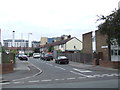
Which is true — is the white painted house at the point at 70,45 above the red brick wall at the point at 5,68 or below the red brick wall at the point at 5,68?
above

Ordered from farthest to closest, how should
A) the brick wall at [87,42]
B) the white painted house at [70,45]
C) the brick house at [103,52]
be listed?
the white painted house at [70,45]
the brick wall at [87,42]
the brick house at [103,52]

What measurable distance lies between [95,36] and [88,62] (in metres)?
4.38

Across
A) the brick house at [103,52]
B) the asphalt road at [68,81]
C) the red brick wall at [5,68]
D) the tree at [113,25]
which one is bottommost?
the asphalt road at [68,81]

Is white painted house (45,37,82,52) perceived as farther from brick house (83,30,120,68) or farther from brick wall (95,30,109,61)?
brick wall (95,30,109,61)

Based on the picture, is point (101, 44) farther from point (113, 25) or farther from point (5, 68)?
point (5, 68)

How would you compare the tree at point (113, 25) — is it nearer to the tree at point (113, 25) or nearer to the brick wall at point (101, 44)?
the tree at point (113, 25)

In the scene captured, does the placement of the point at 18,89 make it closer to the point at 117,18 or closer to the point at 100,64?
the point at 117,18

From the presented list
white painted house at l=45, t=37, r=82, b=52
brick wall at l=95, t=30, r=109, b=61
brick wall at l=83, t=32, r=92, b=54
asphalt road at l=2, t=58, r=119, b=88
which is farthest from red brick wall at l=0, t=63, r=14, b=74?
white painted house at l=45, t=37, r=82, b=52

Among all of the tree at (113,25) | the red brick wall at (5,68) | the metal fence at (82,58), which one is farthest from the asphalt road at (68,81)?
the metal fence at (82,58)

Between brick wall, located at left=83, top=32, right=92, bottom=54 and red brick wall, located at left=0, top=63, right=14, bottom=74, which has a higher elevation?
brick wall, located at left=83, top=32, right=92, bottom=54

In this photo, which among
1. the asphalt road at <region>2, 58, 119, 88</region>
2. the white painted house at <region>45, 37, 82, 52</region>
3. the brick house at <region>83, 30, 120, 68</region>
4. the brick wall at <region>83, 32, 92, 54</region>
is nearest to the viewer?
the asphalt road at <region>2, 58, 119, 88</region>

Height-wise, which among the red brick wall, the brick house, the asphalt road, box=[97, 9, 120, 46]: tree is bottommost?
the asphalt road

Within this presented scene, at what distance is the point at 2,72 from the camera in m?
23.6

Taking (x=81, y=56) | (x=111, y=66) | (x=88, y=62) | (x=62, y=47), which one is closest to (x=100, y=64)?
(x=111, y=66)
